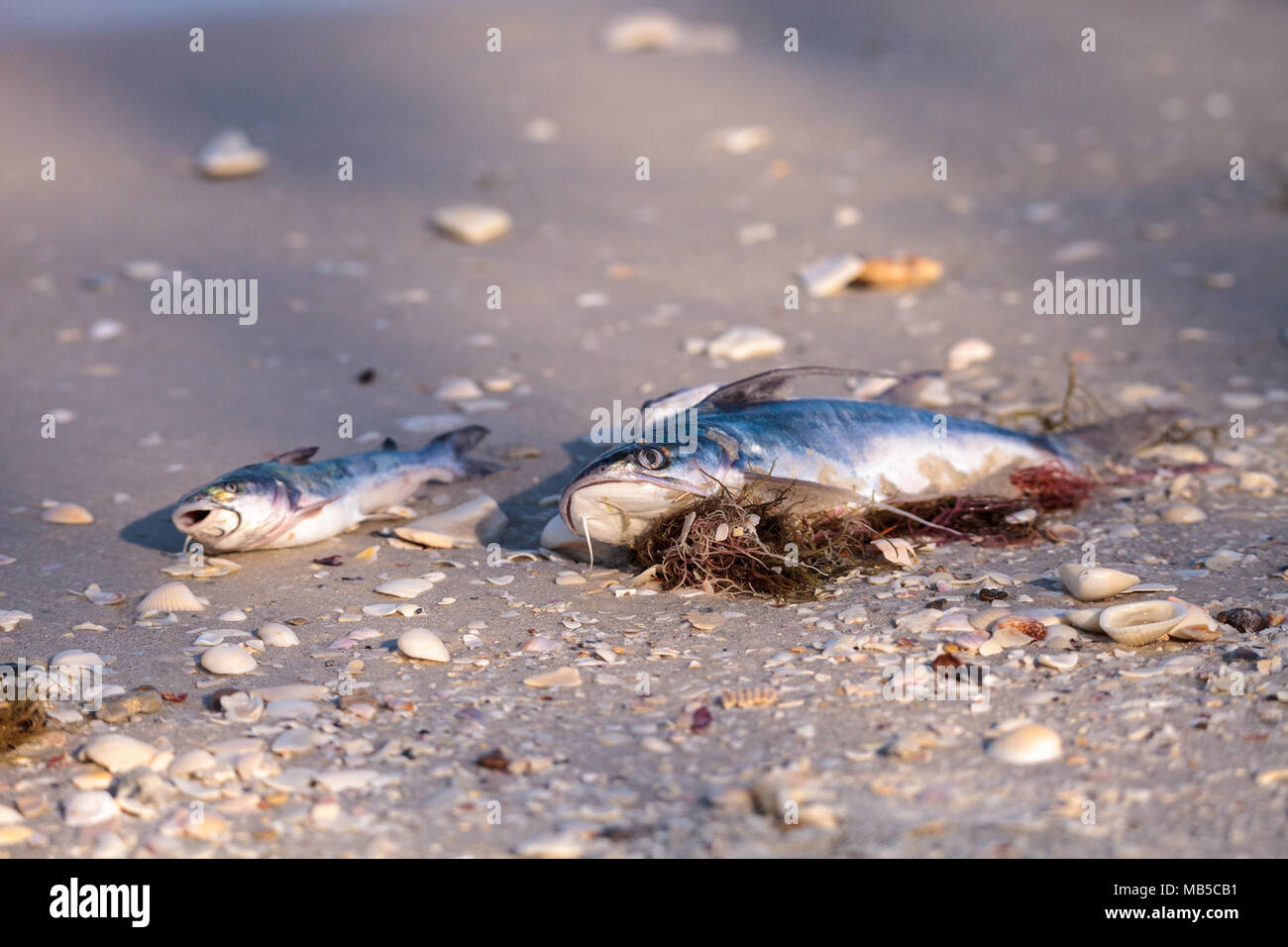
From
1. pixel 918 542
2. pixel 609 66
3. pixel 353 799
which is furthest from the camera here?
pixel 609 66

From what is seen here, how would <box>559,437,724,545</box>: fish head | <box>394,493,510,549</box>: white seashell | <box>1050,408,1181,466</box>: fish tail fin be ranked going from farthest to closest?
<box>1050,408,1181,466</box>: fish tail fin, <box>394,493,510,549</box>: white seashell, <box>559,437,724,545</box>: fish head

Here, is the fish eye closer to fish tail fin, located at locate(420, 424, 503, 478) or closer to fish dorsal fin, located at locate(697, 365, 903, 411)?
fish dorsal fin, located at locate(697, 365, 903, 411)

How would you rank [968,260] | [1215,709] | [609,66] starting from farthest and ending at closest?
1. [609,66]
2. [968,260]
3. [1215,709]

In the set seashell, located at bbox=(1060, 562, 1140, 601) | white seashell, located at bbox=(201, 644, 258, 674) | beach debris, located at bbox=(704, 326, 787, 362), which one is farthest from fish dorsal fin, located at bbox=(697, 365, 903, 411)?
beach debris, located at bbox=(704, 326, 787, 362)

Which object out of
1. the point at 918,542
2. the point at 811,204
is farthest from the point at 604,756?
the point at 811,204

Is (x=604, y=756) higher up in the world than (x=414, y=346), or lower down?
lower down

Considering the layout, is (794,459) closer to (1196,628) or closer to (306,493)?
(1196,628)

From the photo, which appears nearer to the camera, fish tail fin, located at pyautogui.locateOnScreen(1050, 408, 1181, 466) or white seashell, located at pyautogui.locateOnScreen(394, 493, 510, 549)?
white seashell, located at pyautogui.locateOnScreen(394, 493, 510, 549)
